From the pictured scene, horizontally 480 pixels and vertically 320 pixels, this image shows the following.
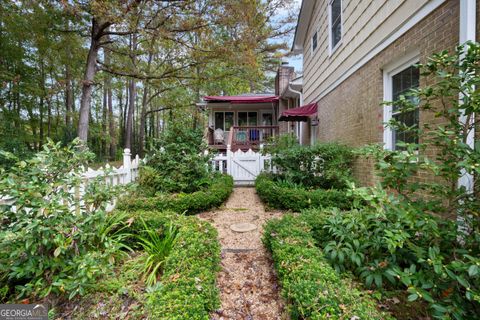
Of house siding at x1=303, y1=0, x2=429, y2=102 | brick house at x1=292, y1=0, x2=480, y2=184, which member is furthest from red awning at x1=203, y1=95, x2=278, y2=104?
brick house at x1=292, y1=0, x2=480, y2=184

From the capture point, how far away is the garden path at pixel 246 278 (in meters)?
2.18

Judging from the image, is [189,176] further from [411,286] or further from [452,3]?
[452,3]

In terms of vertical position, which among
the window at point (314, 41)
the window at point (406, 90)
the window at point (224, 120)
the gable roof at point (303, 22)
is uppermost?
the gable roof at point (303, 22)

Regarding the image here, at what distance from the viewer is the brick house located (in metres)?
2.96

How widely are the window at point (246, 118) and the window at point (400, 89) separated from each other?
1198cm

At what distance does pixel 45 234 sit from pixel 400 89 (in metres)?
5.25

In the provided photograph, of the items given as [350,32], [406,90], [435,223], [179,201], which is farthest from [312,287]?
[350,32]

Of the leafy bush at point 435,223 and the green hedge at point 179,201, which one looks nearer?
the leafy bush at point 435,223

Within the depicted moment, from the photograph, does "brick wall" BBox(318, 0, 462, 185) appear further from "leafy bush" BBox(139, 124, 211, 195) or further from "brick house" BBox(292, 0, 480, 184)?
"leafy bush" BBox(139, 124, 211, 195)

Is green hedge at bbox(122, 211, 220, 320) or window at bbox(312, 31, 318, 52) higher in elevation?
window at bbox(312, 31, 318, 52)

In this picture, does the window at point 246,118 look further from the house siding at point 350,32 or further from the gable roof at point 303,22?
the house siding at point 350,32

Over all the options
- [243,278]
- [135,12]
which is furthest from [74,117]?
[243,278]

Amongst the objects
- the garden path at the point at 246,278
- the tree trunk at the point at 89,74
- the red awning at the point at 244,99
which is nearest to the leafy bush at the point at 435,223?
the garden path at the point at 246,278

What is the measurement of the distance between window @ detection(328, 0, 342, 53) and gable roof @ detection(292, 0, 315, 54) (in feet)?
6.57
